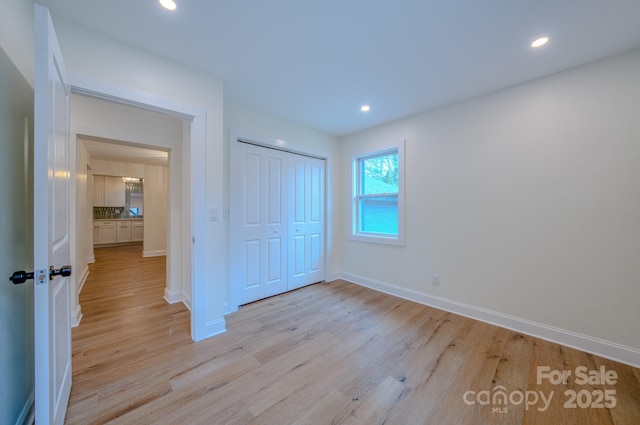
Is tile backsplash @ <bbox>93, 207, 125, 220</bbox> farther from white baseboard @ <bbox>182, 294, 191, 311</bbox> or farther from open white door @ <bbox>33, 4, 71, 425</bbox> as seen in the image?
open white door @ <bbox>33, 4, 71, 425</bbox>

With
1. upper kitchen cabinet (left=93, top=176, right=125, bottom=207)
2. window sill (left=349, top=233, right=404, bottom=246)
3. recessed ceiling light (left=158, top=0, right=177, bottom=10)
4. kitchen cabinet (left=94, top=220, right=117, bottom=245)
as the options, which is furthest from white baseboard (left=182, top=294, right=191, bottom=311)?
upper kitchen cabinet (left=93, top=176, right=125, bottom=207)

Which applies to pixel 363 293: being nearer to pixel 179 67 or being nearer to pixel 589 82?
pixel 589 82

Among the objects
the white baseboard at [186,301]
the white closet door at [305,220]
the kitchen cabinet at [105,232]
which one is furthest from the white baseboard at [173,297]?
the kitchen cabinet at [105,232]

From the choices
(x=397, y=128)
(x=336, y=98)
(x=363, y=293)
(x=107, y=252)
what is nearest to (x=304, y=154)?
(x=336, y=98)

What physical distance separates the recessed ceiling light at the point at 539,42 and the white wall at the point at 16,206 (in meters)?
3.17

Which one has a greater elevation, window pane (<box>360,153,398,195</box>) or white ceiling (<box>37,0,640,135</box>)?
white ceiling (<box>37,0,640,135</box>)

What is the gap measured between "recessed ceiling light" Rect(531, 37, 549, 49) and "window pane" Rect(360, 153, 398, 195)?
5.80 ft

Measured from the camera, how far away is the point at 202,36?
1.75m

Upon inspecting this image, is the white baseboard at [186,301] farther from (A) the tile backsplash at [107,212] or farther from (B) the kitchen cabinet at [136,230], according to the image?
(A) the tile backsplash at [107,212]

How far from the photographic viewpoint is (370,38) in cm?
175

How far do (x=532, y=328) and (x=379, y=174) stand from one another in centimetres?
247

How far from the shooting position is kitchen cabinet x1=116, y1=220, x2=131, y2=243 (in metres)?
7.67

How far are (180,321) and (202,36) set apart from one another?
270 centimetres

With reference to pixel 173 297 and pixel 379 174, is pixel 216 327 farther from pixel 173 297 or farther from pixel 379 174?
pixel 379 174
